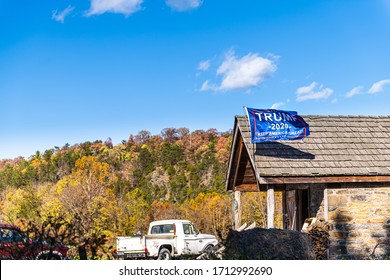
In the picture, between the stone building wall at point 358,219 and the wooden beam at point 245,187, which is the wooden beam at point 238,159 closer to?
the wooden beam at point 245,187

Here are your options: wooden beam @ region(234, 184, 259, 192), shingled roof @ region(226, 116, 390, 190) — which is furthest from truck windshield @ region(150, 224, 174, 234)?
shingled roof @ region(226, 116, 390, 190)

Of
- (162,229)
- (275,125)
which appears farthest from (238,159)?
(162,229)

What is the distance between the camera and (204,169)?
46.7 meters

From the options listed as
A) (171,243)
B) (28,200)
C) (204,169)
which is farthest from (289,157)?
(204,169)

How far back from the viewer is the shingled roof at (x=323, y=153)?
14344 mm

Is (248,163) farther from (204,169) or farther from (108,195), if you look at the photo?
(204,169)

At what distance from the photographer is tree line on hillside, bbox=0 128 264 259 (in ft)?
92.8

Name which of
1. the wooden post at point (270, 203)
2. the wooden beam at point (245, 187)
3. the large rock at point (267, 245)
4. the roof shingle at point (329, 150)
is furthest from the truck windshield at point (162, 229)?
the large rock at point (267, 245)

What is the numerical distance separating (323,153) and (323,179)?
1173mm

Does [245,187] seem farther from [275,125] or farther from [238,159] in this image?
[275,125]

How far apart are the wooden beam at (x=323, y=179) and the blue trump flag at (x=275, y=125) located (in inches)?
49.3

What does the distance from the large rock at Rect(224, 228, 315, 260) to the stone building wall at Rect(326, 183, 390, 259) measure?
17.3ft

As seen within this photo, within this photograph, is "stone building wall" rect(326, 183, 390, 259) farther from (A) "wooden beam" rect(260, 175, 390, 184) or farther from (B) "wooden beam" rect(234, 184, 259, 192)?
(B) "wooden beam" rect(234, 184, 259, 192)
